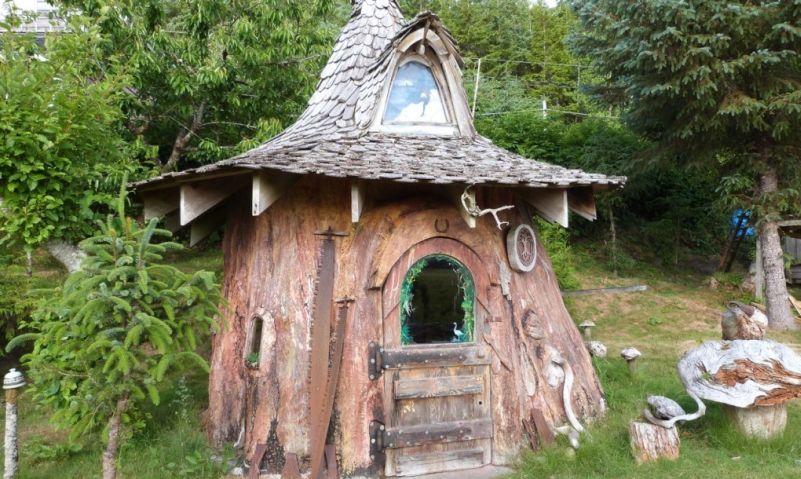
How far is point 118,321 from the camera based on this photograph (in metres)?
3.95

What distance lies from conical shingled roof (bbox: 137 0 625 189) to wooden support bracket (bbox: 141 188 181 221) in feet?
1.91

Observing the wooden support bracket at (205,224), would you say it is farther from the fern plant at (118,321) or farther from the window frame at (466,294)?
the window frame at (466,294)

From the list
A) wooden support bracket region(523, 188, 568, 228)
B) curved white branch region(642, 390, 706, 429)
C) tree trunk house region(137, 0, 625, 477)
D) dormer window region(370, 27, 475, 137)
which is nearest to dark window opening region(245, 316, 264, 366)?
tree trunk house region(137, 0, 625, 477)

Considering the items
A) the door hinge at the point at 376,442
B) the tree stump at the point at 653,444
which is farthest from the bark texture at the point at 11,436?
the tree stump at the point at 653,444

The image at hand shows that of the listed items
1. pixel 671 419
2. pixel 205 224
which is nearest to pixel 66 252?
pixel 205 224

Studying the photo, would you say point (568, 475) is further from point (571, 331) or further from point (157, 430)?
point (157, 430)

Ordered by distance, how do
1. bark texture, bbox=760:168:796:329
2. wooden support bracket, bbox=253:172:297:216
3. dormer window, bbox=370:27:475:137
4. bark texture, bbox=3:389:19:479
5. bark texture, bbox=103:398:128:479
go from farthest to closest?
bark texture, bbox=760:168:796:329 < dormer window, bbox=370:27:475:137 < bark texture, bbox=3:389:19:479 < wooden support bracket, bbox=253:172:297:216 < bark texture, bbox=103:398:128:479

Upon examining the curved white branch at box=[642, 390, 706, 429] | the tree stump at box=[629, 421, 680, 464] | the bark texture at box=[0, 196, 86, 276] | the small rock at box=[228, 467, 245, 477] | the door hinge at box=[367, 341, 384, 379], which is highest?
the bark texture at box=[0, 196, 86, 276]

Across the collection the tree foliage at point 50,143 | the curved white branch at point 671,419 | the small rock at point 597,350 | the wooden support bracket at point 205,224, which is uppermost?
the tree foliage at point 50,143

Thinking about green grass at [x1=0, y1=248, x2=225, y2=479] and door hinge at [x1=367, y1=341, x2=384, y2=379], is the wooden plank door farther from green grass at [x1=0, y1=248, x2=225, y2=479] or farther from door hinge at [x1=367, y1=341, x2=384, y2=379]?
green grass at [x1=0, y1=248, x2=225, y2=479]

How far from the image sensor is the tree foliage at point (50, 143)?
5.10 metres

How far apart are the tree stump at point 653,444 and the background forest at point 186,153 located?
0.37 metres

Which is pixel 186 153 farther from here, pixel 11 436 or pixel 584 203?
pixel 584 203

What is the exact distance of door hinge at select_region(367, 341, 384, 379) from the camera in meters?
5.15
